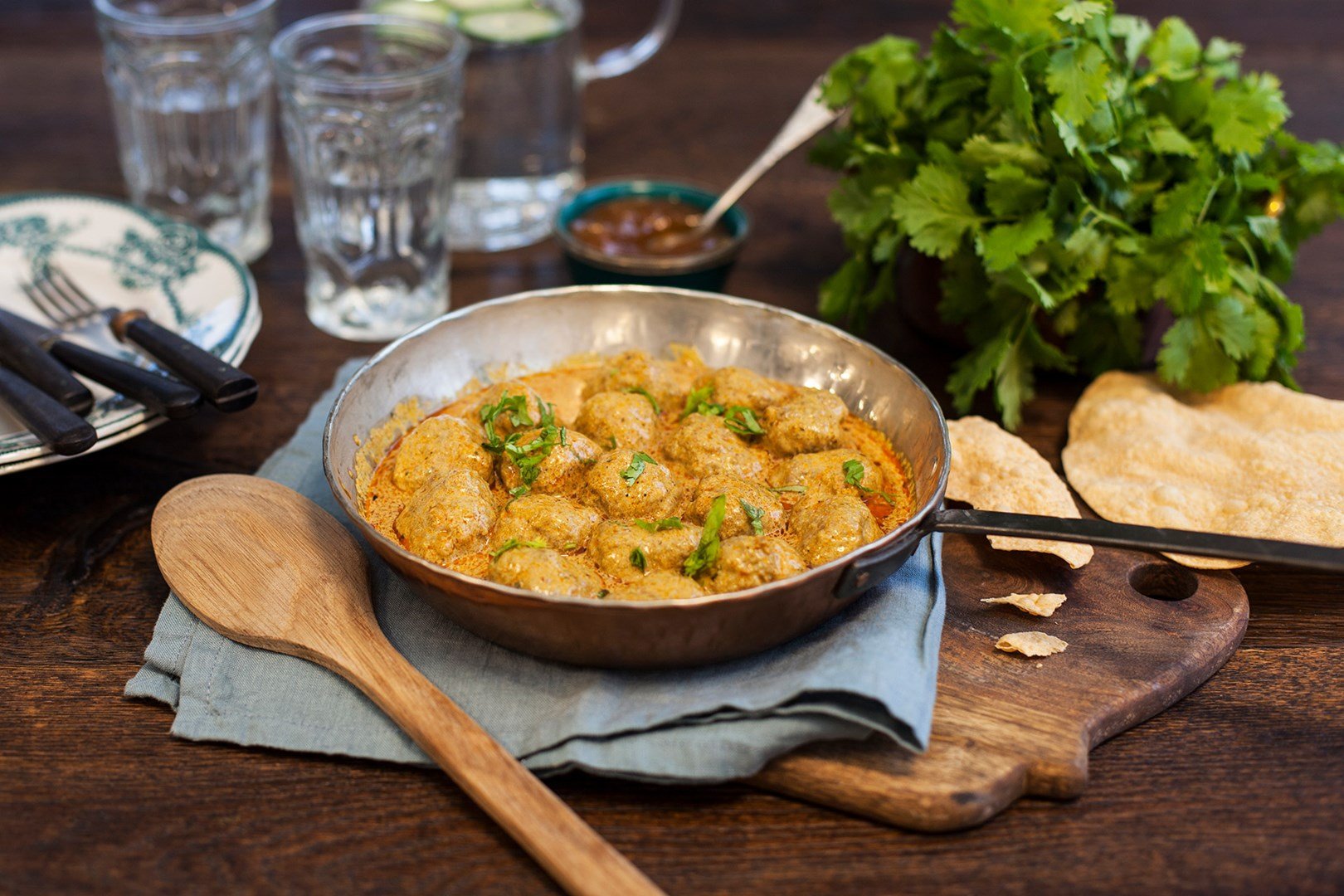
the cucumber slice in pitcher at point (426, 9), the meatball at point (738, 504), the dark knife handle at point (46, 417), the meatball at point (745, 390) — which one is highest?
the cucumber slice in pitcher at point (426, 9)

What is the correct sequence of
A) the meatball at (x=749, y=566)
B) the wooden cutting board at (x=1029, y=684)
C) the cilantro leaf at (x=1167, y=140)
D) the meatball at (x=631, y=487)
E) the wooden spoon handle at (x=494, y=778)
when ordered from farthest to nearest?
the cilantro leaf at (x=1167, y=140), the meatball at (x=631, y=487), the meatball at (x=749, y=566), the wooden cutting board at (x=1029, y=684), the wooden spoon handle at (x=494, y=778)

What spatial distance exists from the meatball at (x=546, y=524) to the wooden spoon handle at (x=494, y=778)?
330mm

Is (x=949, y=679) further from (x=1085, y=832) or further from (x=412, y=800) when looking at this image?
(x=412, y=800)

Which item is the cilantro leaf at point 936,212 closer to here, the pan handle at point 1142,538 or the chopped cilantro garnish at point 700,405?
the chopped cilantro garnish at point 700,405

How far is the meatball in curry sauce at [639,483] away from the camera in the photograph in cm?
A: 239

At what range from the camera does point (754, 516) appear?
2.52m

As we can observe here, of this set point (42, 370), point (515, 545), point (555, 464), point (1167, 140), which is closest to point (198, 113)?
point (42, 370)

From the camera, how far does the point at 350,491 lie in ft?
8.63

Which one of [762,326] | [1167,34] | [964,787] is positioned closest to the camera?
[964,787]

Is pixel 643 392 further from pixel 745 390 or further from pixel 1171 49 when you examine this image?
pixel 1171 49

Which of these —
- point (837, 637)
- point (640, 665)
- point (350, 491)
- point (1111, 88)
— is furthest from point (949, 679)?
point (1111, 88)

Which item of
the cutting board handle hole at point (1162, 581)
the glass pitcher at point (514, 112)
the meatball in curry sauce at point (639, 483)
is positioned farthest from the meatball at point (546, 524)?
the glass pitcher at point (514, 112)

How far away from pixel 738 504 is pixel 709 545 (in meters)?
0.17

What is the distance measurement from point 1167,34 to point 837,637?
7.14ft
